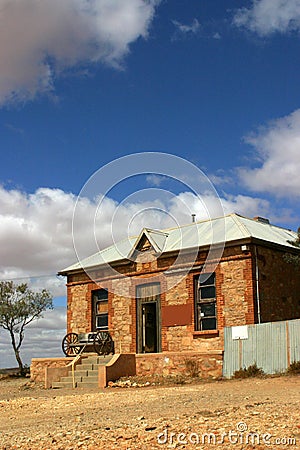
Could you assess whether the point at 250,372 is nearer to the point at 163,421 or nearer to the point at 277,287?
the point at 277,287

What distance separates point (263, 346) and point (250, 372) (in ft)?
2.97

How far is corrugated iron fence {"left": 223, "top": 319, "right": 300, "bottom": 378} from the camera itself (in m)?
17.5

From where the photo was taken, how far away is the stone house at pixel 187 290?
2081 cm

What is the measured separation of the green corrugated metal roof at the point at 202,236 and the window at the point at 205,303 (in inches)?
54.4

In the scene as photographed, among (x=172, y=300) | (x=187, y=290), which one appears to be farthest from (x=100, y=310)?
(x=187, y=290)

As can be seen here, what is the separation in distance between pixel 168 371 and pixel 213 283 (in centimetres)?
414

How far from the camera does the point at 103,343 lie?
79.5 ft

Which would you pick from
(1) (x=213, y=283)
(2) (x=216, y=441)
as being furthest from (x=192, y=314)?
(2) (x=216, y=441)

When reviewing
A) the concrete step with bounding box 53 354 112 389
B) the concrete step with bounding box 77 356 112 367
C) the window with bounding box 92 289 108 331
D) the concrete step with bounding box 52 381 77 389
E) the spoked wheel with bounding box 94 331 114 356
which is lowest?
the concrete step with bounding box 52 381 77 389

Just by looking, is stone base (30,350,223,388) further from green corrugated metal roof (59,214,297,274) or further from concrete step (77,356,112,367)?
green corrugated metal roof (59,214,297,274)

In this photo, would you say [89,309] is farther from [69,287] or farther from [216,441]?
[216,441]

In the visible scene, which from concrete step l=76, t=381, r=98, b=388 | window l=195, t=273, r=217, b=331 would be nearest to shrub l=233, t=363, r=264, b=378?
window l=195, t=273, r=217, b=331

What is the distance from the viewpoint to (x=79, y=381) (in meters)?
20.6

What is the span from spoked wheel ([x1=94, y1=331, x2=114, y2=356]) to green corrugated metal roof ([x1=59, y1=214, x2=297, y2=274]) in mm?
3260
